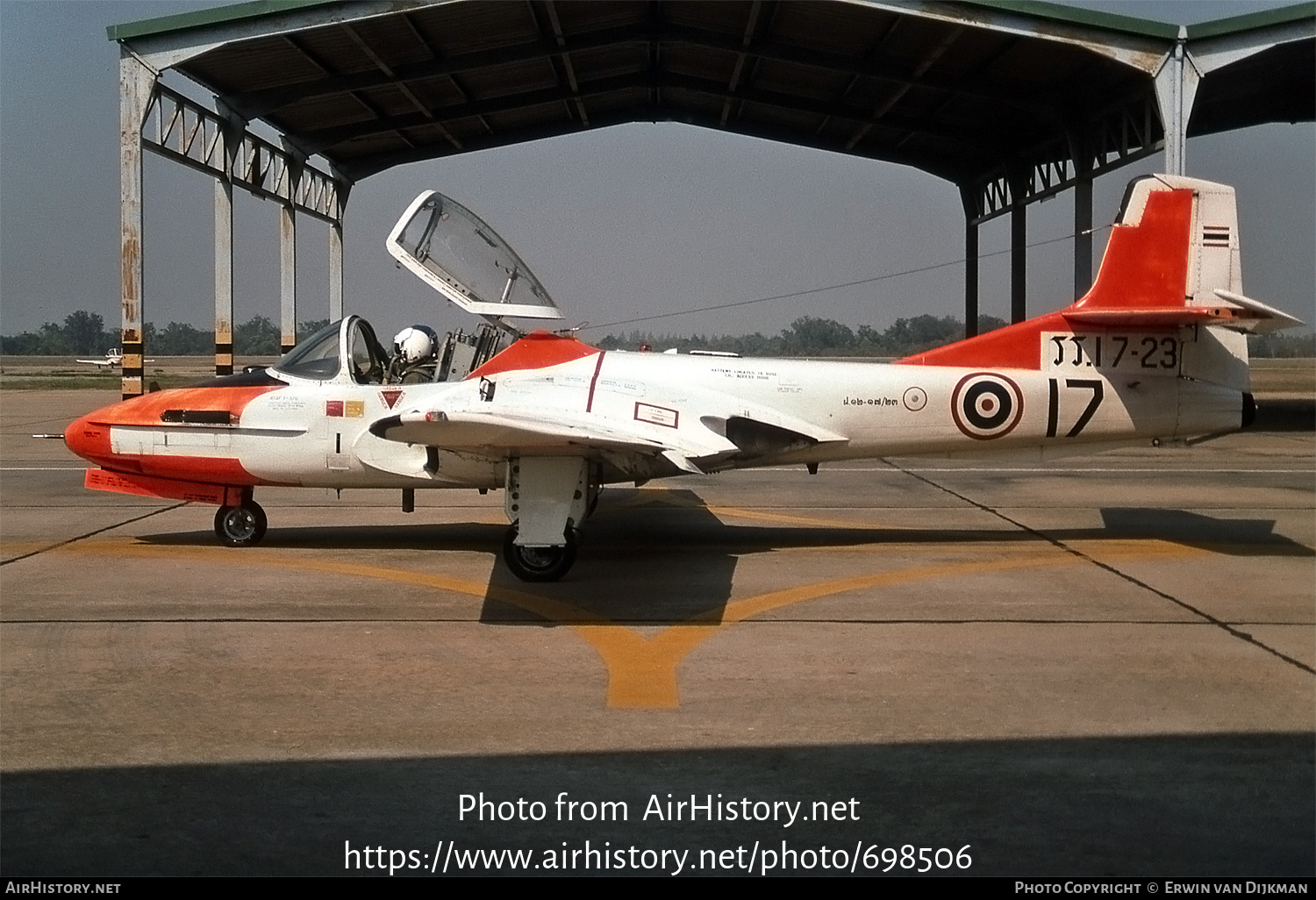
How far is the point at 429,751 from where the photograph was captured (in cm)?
529

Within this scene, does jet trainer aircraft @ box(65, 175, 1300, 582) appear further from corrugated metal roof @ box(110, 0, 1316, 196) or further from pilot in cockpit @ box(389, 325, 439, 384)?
corrugated metal roof @ box(110, 0, 1316, 196)

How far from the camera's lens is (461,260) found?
10.1 meters

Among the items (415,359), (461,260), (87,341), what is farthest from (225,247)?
(87,341)

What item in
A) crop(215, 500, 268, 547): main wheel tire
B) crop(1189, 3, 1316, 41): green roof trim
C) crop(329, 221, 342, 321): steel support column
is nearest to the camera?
A: crop(215, 500, 268, 547): main wheel tire

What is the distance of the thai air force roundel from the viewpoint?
10469mm

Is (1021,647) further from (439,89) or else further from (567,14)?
(439,89)

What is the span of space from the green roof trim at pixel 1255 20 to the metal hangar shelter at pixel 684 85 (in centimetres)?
3

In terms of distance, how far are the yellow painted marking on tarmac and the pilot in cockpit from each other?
1.86 metres

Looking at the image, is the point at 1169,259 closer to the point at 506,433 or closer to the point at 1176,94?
the point at 506,433

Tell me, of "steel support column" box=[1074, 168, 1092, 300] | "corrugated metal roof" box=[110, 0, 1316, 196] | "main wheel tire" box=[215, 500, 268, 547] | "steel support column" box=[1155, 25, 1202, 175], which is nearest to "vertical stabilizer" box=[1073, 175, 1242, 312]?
"steel support column" box=[1155, 25, 1202, 175]

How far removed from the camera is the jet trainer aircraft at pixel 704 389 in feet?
32.8

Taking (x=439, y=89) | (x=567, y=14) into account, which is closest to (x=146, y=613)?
(x=567, y=14)

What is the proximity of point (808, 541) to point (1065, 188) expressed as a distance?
15498 millimetres
